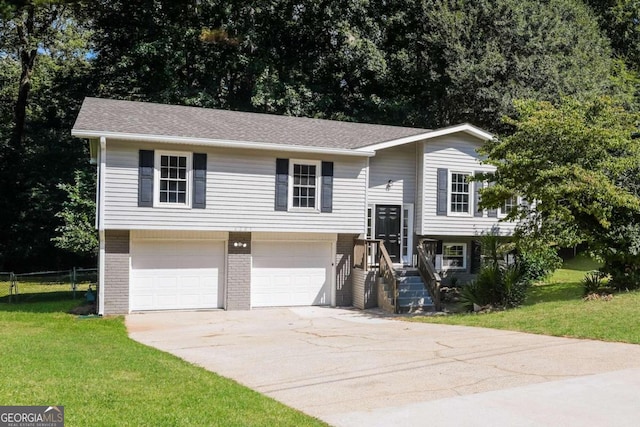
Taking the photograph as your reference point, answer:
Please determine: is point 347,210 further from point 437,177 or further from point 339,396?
point 339,396

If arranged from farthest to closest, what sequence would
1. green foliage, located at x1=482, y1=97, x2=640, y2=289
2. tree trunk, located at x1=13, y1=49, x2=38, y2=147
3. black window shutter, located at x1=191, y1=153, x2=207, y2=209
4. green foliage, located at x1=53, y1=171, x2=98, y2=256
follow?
tree trunk, located at x1=13, y1=49, x2=38, y2=147 → green foliage, located at x1=53, y1=171, x2=98, y2=256 → black window shutter, located at x1=191, y1=153, x2=207, y2=209 → green foliage, located at x1=482, y1=97, x2=640, y2=289

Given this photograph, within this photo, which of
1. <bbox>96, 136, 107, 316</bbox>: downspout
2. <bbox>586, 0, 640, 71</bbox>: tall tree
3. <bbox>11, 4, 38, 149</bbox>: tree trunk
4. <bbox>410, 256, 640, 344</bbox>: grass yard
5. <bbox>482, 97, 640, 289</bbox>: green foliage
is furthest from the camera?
<bbox>586, 0, 640, 71</bbox>: tall tree

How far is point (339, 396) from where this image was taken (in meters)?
7.06

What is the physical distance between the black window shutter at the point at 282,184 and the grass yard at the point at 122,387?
6.96 metres

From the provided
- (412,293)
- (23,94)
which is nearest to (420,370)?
(412,293)

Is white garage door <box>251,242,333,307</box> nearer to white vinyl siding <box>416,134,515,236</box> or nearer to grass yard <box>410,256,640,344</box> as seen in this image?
white vinyl siding <box>416,134,515,236</box>

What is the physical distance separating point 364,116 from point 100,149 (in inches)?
633

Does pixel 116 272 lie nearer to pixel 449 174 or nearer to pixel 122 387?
pixel 122 387

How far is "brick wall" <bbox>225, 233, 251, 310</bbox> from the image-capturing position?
16781 mm

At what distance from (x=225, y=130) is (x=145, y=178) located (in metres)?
2.89

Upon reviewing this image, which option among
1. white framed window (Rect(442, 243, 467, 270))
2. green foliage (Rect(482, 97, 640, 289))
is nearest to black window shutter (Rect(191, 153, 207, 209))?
green foliage (Rect(482, 97, 640, 289))

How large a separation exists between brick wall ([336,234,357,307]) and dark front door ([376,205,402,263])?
48.2 inches

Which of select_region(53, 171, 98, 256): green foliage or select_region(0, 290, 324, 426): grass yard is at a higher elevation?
select_region(53, 171, 98, 256): green foliage

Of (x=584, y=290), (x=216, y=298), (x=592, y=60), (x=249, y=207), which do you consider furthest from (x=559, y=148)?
(x=592, y=60)
